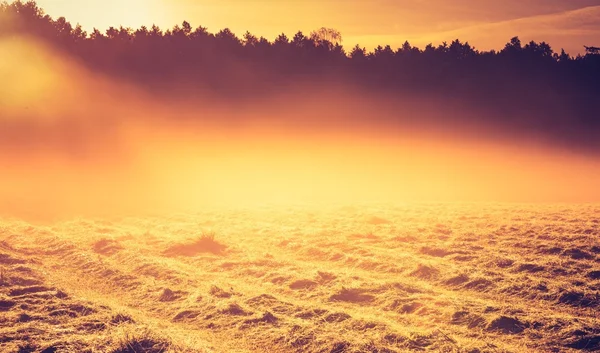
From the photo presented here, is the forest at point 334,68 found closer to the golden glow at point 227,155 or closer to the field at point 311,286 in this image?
the golden glow at point 227,155

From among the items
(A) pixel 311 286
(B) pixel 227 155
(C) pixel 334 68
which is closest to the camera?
(A) pixel 311 286

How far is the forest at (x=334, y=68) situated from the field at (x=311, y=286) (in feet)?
121

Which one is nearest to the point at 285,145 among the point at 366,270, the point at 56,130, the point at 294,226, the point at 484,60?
the point at 56,130

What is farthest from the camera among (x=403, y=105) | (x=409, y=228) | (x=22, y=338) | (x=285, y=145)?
(x=403, y=105)

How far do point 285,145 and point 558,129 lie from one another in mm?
28079

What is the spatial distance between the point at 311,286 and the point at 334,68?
46.6 meters

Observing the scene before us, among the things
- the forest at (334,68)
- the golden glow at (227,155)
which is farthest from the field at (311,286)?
the forest at (334,68)

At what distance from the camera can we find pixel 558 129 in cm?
5150

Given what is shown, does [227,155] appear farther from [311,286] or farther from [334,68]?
[311,286]

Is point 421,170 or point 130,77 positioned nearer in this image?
point 421,170

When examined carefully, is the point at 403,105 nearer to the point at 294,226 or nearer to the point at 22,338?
the point at 294,226

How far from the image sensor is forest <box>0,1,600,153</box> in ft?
168

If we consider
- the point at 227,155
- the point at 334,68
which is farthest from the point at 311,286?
the point at 334,68

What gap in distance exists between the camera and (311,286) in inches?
432
